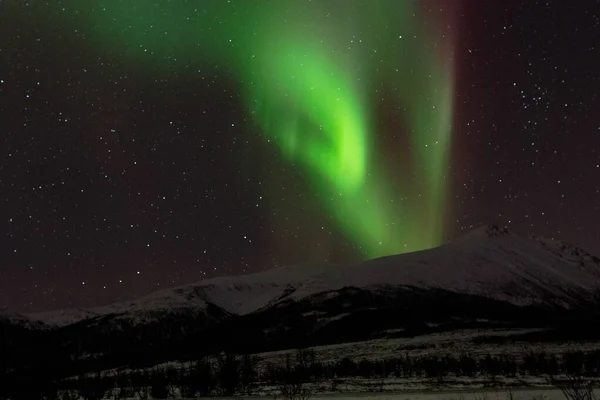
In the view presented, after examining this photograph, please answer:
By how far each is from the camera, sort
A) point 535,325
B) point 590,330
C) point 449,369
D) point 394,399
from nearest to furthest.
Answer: point 394,399 < point 449,369 < point 590,330 < point 535,325

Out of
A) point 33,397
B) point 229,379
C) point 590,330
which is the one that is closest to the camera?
point 229,379

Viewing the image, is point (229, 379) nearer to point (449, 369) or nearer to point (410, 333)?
point (449, 369)

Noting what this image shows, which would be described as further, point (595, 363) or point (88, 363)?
point (88, 363)

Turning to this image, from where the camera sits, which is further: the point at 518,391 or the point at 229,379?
the point at 229,379

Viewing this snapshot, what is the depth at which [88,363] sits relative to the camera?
650 feet

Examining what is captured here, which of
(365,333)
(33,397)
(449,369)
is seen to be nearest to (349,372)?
(449,369)

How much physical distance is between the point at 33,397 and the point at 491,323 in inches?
6696

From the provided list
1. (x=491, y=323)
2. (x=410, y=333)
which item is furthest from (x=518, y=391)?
(x=491, y=323)

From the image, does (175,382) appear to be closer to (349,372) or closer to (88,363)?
(349,372)

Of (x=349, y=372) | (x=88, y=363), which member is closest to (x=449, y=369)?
(x=349, y=372)

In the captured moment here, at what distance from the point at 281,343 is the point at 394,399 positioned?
6571 inches

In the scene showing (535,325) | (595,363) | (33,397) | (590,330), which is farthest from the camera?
(535,325)

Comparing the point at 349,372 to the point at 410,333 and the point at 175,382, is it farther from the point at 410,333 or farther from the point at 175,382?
the point at 410,333

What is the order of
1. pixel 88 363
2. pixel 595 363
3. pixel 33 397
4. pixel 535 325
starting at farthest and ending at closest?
pixel 88 363, pixel 535 325, pixel 595 363, pixel 33 397
